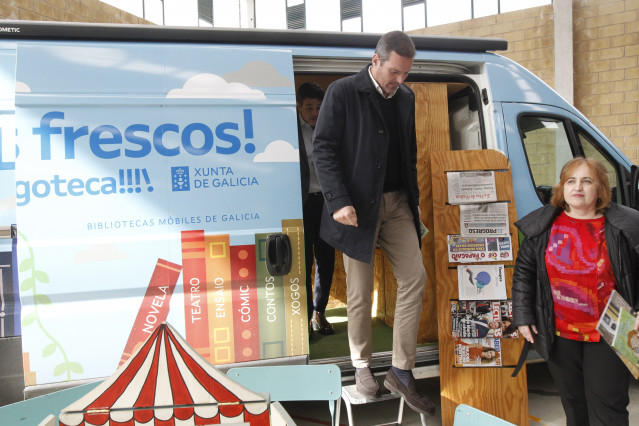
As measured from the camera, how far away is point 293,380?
1913 millimetres

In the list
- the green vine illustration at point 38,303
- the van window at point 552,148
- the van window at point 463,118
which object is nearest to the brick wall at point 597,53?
the van window at point 552,148

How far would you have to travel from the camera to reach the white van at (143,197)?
226 cm

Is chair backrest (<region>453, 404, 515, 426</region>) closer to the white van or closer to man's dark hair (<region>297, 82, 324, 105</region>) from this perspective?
the white van

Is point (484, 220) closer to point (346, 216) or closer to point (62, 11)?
point (346, 216)

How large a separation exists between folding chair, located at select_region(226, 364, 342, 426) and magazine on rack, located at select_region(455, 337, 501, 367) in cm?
114

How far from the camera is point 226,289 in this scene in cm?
245

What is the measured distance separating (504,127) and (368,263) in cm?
129

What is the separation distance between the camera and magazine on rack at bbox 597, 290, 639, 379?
6.13ft

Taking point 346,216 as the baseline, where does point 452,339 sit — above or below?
below

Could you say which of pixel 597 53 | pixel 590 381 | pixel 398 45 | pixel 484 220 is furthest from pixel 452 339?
pixel 597 53

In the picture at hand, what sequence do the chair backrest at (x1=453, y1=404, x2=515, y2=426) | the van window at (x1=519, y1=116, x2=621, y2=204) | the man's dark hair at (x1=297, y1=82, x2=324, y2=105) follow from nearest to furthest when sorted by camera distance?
1. the chair backrest at (x1=453, y1=404, x2=515, y2=426)
2. the van window at (x1=519, y1=116, x2=621, y2=204)
3. the man's dark hair at (x1=297, y1=82, x2=324, y2=105)

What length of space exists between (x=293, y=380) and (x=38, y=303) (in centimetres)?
130

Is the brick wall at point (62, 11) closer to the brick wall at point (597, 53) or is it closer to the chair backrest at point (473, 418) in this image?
the brick wall at point (597, 53)

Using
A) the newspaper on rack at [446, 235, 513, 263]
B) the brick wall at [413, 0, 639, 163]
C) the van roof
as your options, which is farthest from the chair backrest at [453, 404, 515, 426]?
the brick wall at [413, 0, 639, 163]
